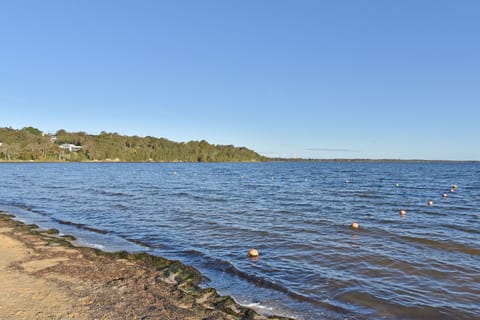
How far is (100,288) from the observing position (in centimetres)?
766

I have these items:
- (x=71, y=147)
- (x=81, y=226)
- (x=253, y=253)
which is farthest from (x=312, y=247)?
(x=71, y=147)

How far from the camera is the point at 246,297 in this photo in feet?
25.9

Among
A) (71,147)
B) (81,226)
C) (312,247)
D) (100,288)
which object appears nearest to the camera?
(100,288)

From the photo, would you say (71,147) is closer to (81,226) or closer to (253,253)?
(81,226)

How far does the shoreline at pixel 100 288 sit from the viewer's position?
21.1 feet

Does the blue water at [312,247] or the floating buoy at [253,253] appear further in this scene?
the floating buoy at [253,253]

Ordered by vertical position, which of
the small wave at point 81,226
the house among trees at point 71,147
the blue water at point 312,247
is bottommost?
the small wave at point 81,226

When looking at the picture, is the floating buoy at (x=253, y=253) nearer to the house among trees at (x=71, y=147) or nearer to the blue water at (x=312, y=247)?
the blue water at (x=312, y=247)

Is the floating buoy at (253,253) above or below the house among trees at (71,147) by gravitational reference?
below

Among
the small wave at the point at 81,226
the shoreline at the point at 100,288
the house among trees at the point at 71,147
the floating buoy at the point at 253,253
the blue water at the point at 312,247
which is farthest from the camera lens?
the house among trees at the point at 71,147

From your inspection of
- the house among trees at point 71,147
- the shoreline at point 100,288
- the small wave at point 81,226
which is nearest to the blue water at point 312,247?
the small wave at point 81,226

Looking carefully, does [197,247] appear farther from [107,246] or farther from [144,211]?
[144,211]

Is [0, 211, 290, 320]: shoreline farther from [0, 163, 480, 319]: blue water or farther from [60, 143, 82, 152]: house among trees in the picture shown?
[60, 143, 82, 152]: house among trees

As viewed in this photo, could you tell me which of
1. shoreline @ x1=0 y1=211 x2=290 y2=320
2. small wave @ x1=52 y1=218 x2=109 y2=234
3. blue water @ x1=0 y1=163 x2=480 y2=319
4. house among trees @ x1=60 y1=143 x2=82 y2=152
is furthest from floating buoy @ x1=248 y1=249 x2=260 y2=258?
house among trees @ x1=60 y1=143 x2=82 y2=152
